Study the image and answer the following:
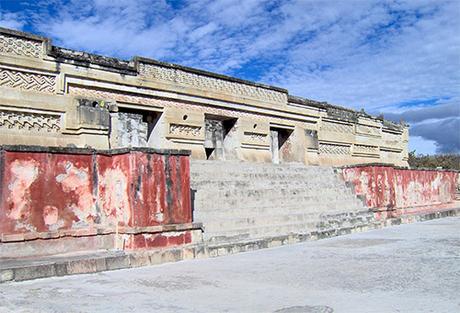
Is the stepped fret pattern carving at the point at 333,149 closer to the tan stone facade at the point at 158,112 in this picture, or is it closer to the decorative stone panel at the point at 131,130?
the tan stone facade at the point at 158,112

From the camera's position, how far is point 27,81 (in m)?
9.22

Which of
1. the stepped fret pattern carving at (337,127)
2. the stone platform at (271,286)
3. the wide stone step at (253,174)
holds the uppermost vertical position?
the stepped fret pattern carving at (337,127)

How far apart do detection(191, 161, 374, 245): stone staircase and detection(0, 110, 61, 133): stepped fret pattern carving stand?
9.87 ft

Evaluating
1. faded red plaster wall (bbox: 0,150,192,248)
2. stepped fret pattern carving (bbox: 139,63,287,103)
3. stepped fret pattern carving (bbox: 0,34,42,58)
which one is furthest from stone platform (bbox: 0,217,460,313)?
stepped fret pattern carving (bbox: 139,63,287,103)

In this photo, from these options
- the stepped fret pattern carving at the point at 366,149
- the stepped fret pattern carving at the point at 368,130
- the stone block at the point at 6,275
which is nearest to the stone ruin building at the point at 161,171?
the stone block at the point at 6,275

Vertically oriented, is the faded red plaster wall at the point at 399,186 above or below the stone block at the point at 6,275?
above

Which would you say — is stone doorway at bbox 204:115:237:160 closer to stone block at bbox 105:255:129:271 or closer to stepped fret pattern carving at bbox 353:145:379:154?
stepped fret pattern carving at bbox 353:145:379:154

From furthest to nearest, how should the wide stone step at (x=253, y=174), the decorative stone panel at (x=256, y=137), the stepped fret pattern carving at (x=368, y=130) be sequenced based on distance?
the stepped fret pattern carving at (x=368, y=130) → the decorative stone panel at (x=256, y=137) → the wide stone step at (x=253, y=174)

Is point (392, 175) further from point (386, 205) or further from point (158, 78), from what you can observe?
point (158, 78)

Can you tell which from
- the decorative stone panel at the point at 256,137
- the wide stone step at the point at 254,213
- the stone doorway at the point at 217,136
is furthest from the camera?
the decorative stone panel at the point at 256,137

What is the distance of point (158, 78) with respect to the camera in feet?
38.4

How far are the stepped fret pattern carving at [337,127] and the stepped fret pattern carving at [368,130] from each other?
0.57m

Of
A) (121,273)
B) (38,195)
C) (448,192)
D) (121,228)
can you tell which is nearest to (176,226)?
(121,228)

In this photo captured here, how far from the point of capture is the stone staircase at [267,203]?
7939 millimetres
